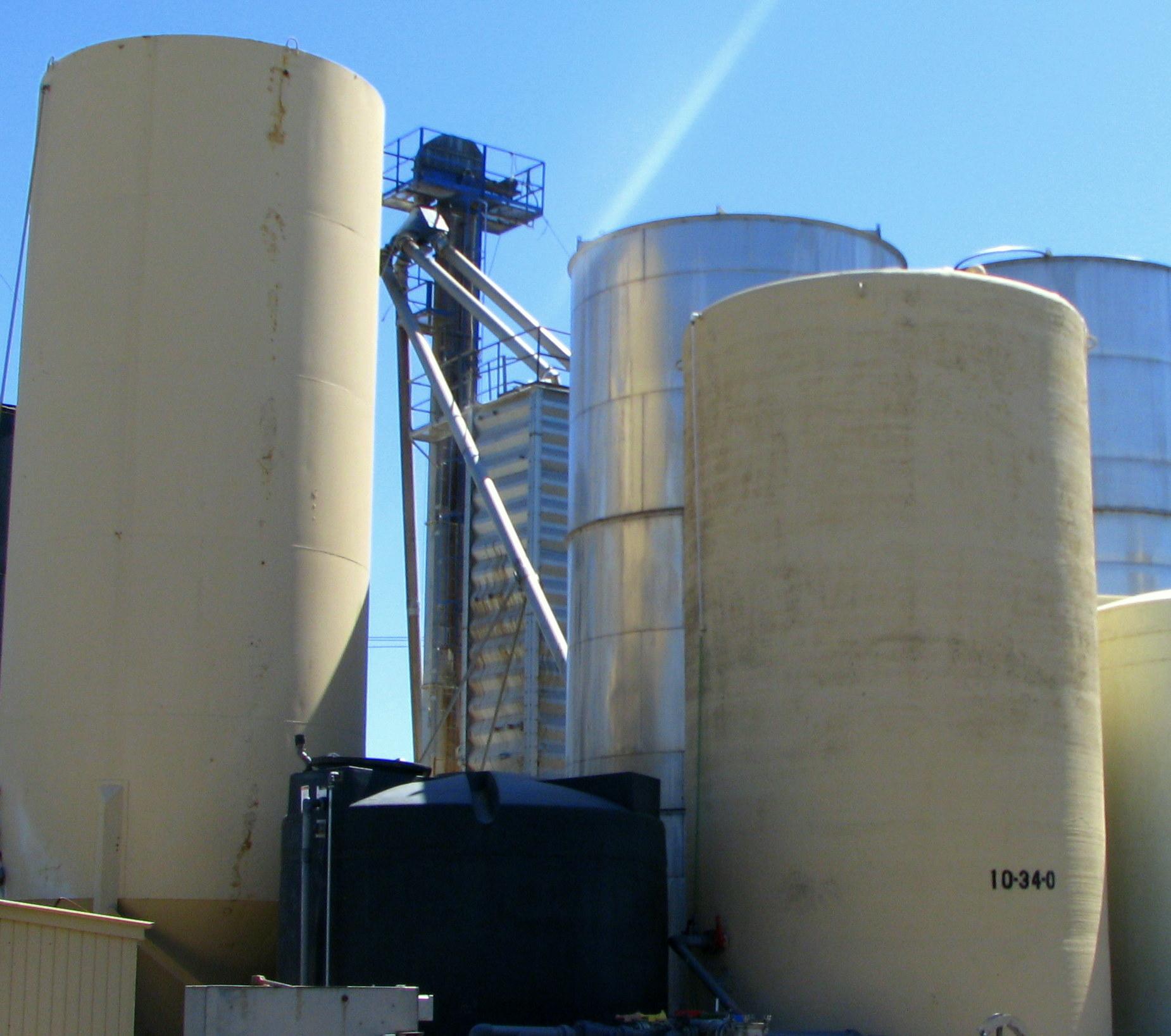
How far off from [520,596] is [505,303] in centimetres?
502

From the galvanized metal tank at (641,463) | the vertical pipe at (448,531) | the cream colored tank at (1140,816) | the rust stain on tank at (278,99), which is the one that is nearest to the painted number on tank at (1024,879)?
the cream colored tank at (1140,816)

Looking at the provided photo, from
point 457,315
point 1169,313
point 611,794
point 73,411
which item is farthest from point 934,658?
point 457,315

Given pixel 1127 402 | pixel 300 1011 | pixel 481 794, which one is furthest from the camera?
pixel 1127 402

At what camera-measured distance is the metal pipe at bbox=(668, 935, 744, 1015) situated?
1425 cm

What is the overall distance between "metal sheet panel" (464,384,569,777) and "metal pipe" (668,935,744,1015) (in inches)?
382

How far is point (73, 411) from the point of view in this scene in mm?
15641

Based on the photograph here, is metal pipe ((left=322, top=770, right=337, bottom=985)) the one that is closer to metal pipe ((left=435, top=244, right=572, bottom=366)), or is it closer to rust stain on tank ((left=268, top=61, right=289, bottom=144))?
rust stain on tank ((left=268, top=61, right=289, bottom=144))

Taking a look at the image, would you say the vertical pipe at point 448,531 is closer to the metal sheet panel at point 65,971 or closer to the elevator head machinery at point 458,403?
the elevator head machinery at point 458,403

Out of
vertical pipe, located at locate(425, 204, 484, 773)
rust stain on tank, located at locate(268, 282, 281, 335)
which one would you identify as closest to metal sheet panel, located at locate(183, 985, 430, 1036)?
rust stain on tank, located at locate(268, 282, 281, 335)

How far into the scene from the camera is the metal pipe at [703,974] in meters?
14.2

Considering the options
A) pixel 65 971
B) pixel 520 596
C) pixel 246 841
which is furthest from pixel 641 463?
pixel 65 971

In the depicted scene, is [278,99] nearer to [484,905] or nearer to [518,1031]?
[484,905]

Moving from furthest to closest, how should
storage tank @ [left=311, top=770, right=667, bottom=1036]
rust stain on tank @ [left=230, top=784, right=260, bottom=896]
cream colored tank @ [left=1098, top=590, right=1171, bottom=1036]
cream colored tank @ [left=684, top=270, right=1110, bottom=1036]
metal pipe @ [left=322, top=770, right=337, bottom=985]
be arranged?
cream colored tank @ [left=1098, top=590, right=1171, bottom=1036] < rust stain on tank @ [left=230, top=784, right=260, bottom=896] < cream colored tank @ [left=684, top=270, right=1110, bottom=1036] < metal pipe @ [left=322, top=770, right=337, bottom=985] < storage tank @ [left=311, top=770, right=667, bottom=1036]

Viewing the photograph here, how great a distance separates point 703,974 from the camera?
14508mm
